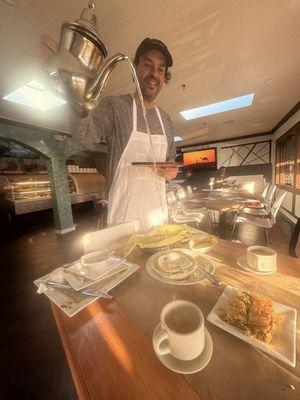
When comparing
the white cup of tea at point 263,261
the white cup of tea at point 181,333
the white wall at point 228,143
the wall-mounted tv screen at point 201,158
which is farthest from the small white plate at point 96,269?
the white wall at point 228,143

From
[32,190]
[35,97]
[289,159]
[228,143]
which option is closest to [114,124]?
[35,97]

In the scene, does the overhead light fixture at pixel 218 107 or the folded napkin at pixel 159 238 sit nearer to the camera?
the folded napkin at pixel 159 238

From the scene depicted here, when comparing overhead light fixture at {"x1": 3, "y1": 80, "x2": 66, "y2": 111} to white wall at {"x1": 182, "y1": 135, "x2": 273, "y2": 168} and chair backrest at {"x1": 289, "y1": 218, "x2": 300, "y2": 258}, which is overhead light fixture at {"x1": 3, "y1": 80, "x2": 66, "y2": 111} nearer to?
chair backrest at {"x1": 289, "y1": 218, "x2": 300, "y2": 258}

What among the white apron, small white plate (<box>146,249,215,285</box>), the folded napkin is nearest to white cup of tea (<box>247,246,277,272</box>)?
small white plate (<box>146,249,215,285</box>)

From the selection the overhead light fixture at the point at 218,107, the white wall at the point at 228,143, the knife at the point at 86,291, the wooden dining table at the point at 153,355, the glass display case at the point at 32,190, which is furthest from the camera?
the white wall at the point at 228,143

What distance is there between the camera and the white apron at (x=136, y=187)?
4.59 ft

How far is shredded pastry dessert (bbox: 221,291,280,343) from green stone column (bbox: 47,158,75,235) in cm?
476

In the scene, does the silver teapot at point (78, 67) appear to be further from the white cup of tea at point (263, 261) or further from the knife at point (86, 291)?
the white cup of tea at point (263, 261)

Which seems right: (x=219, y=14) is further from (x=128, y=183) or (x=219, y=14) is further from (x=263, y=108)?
(x=263, y=108)

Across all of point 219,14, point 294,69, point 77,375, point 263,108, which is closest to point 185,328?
point 77,375

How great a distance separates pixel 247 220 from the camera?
2.94m

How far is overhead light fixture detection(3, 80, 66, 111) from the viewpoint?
268cm

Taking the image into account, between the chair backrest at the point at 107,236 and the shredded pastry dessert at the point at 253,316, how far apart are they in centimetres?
73

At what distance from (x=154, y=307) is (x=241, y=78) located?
134 inches
